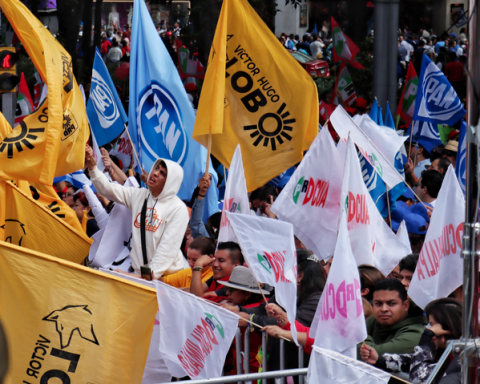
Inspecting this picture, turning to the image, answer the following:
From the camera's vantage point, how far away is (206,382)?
3.72 m

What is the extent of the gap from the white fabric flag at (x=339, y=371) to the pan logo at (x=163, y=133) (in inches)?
155

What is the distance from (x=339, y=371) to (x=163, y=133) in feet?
13.5

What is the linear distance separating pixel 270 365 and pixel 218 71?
301 centimetres

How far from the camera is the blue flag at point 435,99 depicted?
402 inches

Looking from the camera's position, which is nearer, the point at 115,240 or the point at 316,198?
the point at 316,198

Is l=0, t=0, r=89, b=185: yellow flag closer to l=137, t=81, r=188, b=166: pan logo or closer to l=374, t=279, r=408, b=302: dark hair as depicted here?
l=137, t=81, r=188, b=166: pan logo

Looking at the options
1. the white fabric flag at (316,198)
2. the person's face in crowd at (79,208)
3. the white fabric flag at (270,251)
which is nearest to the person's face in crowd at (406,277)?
the white fabric flag at (316,198)

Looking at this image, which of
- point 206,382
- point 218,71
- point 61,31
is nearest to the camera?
point 206,382

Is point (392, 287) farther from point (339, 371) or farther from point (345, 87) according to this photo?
point (345, 87)

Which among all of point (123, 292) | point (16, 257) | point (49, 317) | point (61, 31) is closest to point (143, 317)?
point (123, 292)

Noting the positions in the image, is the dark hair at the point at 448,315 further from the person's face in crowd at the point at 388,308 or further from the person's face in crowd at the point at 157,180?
the person's face in crowd at the point at 157,180

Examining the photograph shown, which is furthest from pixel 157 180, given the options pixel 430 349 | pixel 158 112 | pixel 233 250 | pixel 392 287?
pixel 430 349

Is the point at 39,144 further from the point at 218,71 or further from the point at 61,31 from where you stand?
the point at 61,31

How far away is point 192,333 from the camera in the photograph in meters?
4.29
